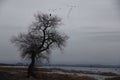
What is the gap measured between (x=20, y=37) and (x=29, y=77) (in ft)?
19.6

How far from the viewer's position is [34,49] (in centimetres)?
3466

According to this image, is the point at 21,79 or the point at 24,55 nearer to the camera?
the point at 21,79

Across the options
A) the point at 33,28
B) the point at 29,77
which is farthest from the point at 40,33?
the point at 29,77

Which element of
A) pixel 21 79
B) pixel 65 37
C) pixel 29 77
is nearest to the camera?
pixel 21 79

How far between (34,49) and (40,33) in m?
2.53

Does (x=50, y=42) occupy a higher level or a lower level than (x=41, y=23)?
lower

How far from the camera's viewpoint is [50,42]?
35.2m

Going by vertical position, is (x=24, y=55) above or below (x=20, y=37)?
below

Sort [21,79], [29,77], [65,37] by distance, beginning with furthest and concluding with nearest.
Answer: [65,37] → [29,77] → [21,79]

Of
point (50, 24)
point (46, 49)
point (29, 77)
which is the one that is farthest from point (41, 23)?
point (29, 77)

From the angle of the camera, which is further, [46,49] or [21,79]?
[46,49]

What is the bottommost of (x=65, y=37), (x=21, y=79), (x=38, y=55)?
(x=21, y=79)

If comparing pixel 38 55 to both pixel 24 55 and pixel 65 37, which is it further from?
pixel 65 37

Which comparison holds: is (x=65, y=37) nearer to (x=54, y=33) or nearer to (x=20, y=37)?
(x=54, y=33)
